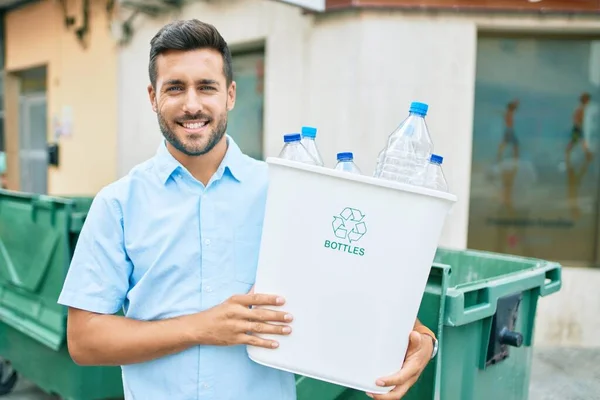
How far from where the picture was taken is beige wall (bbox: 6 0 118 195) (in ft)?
23.4

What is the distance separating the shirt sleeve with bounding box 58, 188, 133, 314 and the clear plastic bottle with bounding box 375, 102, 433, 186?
0.65m

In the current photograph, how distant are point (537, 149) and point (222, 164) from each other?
4.13 metres

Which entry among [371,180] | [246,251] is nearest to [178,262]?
[246,251]

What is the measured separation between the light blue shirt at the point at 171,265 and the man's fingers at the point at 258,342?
0.45ft

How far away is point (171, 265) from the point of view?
132 centimetres

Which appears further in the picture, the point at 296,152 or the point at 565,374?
the point at 565,374

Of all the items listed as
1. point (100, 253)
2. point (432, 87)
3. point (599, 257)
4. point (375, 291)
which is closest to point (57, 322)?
point (100, 253)

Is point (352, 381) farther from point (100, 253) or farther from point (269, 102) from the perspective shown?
point (269, 102)

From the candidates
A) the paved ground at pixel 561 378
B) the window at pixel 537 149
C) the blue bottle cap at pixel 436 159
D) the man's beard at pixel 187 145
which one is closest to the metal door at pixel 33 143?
the paved ground at pixel 561 378

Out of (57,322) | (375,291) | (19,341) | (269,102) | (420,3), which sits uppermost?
(420,3)

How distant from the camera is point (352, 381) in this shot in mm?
1242

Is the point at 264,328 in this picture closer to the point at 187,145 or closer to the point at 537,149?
the point at 187,145

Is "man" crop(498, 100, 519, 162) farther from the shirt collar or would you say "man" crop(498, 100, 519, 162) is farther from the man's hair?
the man's hair

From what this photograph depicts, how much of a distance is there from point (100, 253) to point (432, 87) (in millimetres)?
3681
